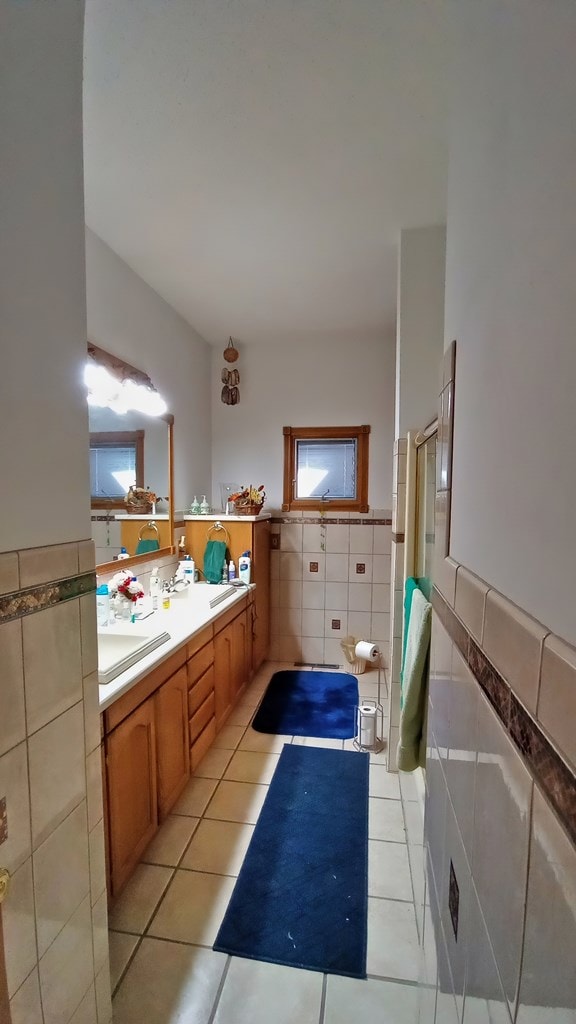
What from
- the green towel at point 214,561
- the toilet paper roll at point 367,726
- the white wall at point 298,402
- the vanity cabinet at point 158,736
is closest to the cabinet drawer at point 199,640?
the vanity cabinet at point 158,736

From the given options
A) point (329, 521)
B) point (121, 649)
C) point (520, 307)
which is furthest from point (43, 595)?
point (329, 521)

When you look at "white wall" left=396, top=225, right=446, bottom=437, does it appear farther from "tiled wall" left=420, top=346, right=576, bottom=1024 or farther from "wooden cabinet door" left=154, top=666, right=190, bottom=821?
"wooden cabinet door" left=154, top=666, right=190, bottom=821

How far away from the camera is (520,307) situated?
20.8 inches

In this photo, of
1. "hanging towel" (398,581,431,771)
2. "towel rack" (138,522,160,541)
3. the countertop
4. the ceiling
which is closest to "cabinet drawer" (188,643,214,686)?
the countertop

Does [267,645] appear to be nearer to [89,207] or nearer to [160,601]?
[160,601]

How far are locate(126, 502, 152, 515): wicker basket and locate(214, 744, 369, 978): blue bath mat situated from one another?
154 centimetres

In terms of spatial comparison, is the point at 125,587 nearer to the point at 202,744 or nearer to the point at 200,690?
the point at 200,690

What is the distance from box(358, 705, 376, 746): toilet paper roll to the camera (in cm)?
A: 216

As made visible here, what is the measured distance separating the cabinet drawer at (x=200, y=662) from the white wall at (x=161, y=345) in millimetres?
1104

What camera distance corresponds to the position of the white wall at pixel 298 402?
10.1 ft

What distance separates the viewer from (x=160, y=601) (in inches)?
89.6

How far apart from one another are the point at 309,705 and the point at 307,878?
1.15 m

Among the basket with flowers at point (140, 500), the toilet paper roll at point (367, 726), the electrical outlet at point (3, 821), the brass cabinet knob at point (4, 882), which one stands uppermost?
the basket with flowers at point (140, 500)

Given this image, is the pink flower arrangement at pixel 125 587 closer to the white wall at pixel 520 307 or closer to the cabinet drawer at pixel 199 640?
the cabinet drawer at pixel 199 640
